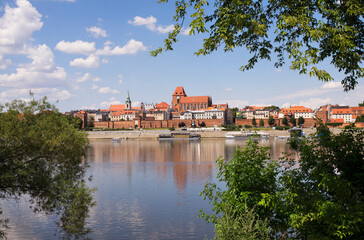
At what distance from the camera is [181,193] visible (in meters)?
16.0

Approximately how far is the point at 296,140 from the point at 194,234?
5.42 m

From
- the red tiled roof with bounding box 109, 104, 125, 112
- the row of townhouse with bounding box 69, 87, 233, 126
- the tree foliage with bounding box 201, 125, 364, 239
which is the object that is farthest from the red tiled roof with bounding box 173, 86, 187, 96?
the tree foliage with bounding box 201, 125, 364, 239

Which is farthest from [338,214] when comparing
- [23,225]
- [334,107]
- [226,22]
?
[334,107]

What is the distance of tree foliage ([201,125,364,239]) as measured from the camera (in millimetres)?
4797

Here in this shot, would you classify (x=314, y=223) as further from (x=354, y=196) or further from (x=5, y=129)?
(x=5, y=129)

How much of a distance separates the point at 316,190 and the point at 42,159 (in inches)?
299

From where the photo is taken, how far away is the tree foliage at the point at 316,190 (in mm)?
4797

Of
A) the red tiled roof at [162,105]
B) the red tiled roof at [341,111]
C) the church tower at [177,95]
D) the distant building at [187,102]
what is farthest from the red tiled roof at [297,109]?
the red tiled roof at [162,105]

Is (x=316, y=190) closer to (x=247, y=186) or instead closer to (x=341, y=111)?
(x=247, y=186)

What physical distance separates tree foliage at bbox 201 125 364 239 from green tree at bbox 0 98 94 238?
501 centimetres

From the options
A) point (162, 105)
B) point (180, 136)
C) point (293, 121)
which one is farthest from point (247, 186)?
point (162, 105)

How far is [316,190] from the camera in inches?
232

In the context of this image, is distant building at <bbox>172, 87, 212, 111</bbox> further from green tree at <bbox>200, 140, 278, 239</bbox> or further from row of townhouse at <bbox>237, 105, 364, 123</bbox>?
green tree at <bbox>200, 140, 278, 239</bbox>

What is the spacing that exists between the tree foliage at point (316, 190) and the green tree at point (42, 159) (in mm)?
5006
